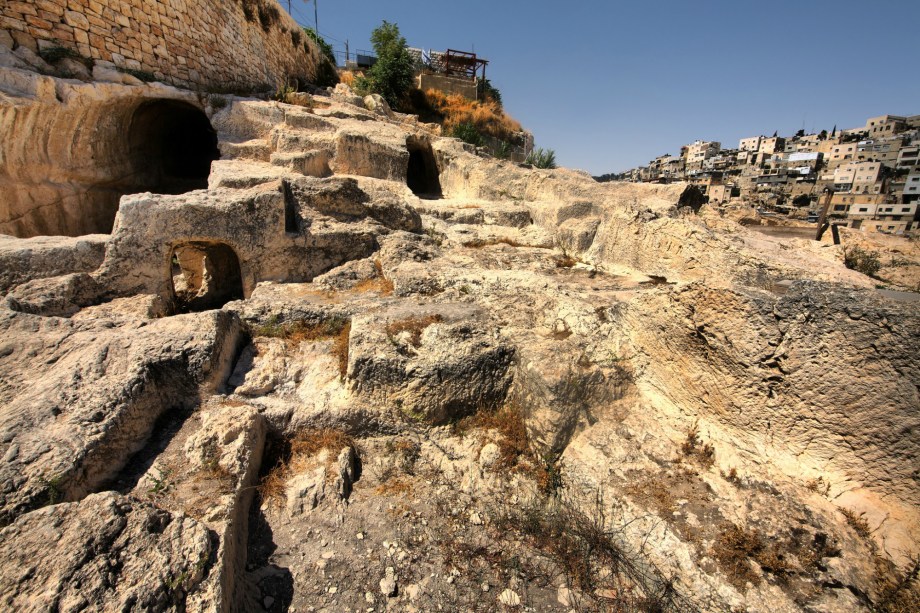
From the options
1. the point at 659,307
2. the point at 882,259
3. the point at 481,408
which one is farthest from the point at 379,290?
the point at 882,259

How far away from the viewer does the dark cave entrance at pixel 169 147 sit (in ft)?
32.4

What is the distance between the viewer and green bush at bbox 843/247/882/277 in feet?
22.0

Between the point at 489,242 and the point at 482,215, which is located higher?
the point at 482,215

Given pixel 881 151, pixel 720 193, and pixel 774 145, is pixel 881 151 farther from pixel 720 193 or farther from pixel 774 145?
pixel 720 193

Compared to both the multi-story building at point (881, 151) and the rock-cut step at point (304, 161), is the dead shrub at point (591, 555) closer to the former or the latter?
the rock-cut step at point (304, 161)

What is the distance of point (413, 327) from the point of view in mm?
4238

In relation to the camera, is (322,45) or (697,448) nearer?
(697,448)

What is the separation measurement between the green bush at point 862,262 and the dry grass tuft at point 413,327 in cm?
701

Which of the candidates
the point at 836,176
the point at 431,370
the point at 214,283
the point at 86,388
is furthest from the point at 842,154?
the point at 86,388

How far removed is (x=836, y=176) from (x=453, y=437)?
6846 cm

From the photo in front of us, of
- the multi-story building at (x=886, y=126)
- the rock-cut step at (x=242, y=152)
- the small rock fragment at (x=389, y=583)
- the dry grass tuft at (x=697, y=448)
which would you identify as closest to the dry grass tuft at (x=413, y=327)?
the small rock fragment at (x=389, y=583)

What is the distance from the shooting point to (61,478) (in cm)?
256

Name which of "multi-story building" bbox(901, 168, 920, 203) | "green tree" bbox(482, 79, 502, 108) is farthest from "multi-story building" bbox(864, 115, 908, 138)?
"green tree" bbox(482, 79, 502, 108)

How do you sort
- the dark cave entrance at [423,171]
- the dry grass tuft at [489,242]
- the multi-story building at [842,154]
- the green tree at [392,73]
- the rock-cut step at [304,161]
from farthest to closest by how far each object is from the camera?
the multi-story building at [842,154] → the green tree at [392,73] → the dark cave entrance at [423,171] → the rock-cut step at [304,161] → the dry grass tuft at [489,242]
